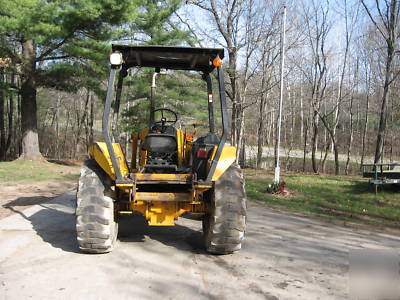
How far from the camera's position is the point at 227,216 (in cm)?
487

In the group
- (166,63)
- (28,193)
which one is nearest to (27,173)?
(28,193)

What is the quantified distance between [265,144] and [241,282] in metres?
49.3

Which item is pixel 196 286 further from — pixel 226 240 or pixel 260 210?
pixel 260 210

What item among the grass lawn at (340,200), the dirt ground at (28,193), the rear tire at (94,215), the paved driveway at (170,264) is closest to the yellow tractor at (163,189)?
the rear tire at (94,215)

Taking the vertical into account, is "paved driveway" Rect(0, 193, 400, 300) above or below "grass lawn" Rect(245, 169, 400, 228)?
above

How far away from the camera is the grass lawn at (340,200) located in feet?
31.0

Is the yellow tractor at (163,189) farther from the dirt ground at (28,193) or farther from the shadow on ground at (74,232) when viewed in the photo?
the dirt ground at (28,193)

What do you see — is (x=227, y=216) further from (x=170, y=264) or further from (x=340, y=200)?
(x=340, y=200)

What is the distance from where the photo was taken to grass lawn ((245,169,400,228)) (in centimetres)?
944

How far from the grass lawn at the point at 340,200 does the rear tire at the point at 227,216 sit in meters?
4.97

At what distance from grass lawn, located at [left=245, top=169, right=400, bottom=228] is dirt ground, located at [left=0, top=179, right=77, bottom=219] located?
577cm

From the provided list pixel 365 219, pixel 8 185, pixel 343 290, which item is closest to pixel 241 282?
pixel 343 290

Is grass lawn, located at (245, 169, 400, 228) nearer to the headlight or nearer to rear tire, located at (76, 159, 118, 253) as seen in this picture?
rear tire, located at (76, 159, 118, 253)

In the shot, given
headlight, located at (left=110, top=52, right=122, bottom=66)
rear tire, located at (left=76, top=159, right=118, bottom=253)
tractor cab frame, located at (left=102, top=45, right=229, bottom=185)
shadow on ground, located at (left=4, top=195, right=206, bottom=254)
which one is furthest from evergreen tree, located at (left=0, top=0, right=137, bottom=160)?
rear tire, located at (left=76, top=159, right=118, bottom=253)
